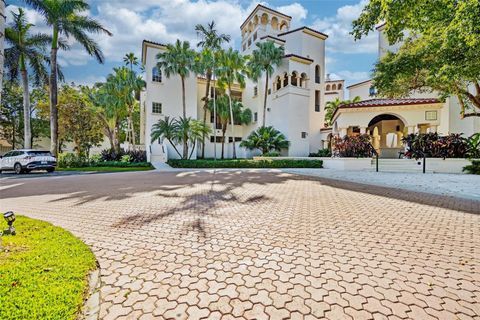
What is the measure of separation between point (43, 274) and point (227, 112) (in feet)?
79.7

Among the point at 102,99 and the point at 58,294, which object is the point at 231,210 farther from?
the point at 102,99

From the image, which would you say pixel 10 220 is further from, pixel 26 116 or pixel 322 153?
pixel 322 153

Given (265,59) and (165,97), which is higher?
(265,59)

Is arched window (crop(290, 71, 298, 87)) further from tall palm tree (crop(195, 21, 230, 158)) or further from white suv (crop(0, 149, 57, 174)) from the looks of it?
white suv (crop(0, 149, 57, 174))

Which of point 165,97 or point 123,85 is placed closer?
point 123,85

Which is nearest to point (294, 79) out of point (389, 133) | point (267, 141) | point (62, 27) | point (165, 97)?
point (267, 141)

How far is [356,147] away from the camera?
16.0 m

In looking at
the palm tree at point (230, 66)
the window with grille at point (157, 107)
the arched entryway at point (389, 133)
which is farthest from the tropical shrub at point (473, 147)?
the window with grille at point (157, 107)

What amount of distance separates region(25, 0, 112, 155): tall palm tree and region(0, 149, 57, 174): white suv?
3.25 meters

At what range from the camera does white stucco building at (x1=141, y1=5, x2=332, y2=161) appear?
23703 mm

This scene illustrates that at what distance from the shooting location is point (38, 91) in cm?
3039

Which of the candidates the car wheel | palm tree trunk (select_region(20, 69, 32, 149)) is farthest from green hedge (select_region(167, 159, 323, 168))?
palm tree trunk (select_region(20, 69, 32, 149))

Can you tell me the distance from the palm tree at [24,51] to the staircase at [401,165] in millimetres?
28103

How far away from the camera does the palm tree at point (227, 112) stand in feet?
84.6
